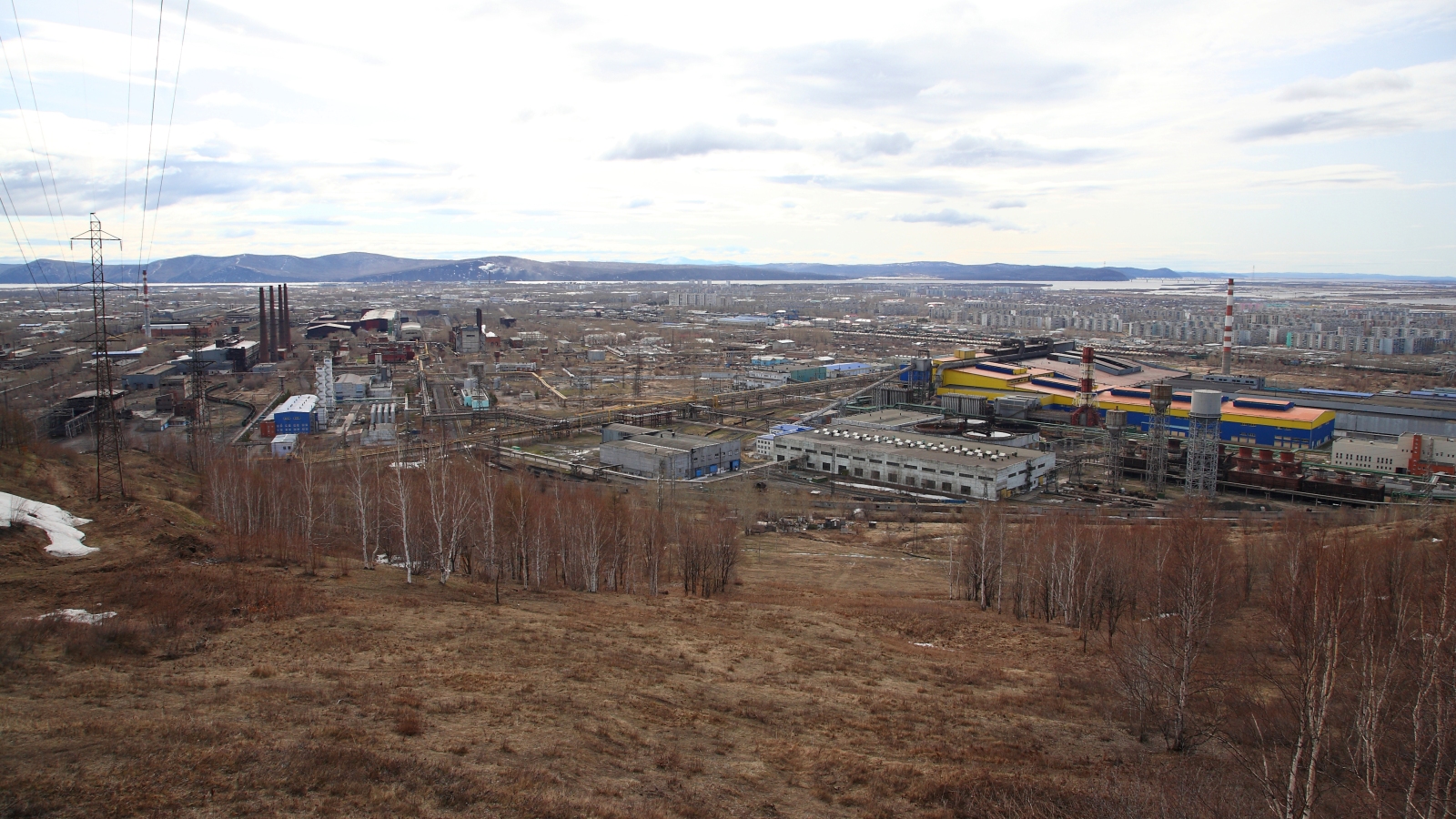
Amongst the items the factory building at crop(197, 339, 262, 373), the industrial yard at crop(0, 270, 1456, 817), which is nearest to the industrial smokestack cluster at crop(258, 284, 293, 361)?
the factory building at crop(197, 339, 262, 373)

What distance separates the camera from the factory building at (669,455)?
82.9ft

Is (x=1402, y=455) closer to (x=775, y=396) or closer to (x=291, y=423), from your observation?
(x=775, y=396)

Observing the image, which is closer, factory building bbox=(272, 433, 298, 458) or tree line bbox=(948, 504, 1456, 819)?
tree line bbox=(948, 504, 1456, 819)

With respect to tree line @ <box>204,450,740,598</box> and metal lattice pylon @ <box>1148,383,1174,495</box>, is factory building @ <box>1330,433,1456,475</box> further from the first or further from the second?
tree line @ <box>204,450,740,598</box>

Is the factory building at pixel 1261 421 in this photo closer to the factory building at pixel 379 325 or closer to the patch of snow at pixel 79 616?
the patch of snow at pixel 79 616

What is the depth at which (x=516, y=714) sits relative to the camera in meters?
6.46

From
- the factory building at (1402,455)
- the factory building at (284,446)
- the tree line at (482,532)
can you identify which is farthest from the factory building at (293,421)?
the factory building at (1402,455)

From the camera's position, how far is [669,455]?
2527 cm

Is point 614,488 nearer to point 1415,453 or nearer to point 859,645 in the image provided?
point 859,645

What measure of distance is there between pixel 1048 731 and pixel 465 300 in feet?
411

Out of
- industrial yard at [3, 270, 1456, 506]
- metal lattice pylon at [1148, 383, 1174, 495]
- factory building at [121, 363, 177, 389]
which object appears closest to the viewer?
metal lattice pylon at [1148, 383, 1174, 495]

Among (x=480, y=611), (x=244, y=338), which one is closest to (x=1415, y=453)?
(x=480, y=611)

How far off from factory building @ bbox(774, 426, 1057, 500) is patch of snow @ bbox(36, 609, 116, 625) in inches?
823

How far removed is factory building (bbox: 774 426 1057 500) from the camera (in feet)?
78.8
